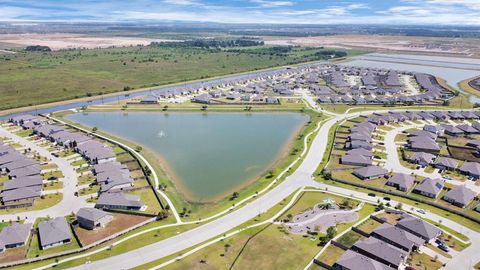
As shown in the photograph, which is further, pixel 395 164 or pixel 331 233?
pixel 395 164

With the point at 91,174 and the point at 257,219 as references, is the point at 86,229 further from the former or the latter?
the point at 257,219

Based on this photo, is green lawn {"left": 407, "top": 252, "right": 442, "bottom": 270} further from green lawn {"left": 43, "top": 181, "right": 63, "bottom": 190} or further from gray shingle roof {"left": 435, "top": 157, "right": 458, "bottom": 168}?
green lawn {"left": 43, "top": 181, "right": 63, "bottom": 190}

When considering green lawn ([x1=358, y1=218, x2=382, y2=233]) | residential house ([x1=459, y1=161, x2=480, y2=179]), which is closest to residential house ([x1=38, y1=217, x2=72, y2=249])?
green lawn ([x1=358, y1=218, x2=382, y2=233])

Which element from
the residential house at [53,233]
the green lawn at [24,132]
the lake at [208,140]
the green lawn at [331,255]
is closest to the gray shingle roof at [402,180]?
the lake at [208,140]

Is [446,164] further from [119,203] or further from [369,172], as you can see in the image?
[119,203]

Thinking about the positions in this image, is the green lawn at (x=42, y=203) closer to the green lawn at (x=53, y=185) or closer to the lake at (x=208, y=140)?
the green lawn at (x=53, y=185)

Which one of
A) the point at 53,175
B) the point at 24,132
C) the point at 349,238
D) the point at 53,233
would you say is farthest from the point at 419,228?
the point at 24,132

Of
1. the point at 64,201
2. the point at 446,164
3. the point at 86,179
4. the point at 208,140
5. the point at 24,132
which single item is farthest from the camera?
the point at 24,132
